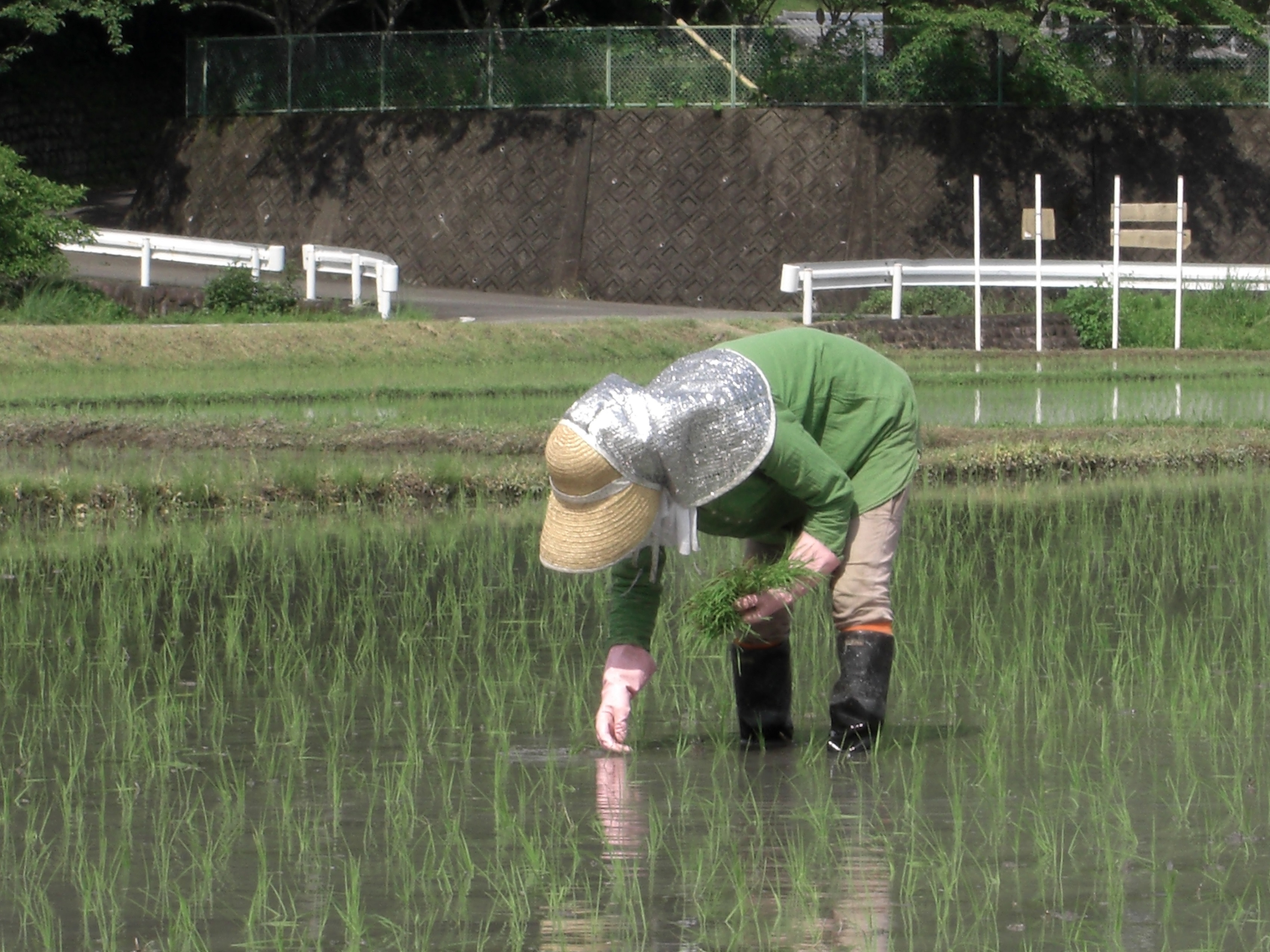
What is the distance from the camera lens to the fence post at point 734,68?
69.8ft

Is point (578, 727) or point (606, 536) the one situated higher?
point (606, 536)

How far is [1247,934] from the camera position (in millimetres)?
3117

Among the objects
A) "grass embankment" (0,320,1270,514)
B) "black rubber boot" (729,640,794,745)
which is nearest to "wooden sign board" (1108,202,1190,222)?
"grass embankment" (0,320,1270,514)

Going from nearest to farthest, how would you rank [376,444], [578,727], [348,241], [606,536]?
[606,536] < [578,727] < [376,444] < [348,241]

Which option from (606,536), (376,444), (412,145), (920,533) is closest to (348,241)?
(412,145)

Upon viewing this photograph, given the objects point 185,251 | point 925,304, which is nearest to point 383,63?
point 185,251

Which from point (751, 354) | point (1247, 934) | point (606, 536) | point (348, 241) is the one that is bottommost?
point (1247, 934)

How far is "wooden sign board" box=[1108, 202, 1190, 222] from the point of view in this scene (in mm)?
16734

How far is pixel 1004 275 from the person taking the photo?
18312 mm

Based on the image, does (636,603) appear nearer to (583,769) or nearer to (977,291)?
(583,769)

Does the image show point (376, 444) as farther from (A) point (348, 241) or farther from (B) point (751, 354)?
(A) point (348, 241)

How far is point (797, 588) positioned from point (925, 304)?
1498cm

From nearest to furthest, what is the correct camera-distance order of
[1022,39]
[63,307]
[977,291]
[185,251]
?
[63,307] → [977,291] → [185,251] → [1022,39]

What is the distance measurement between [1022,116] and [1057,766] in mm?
18069
